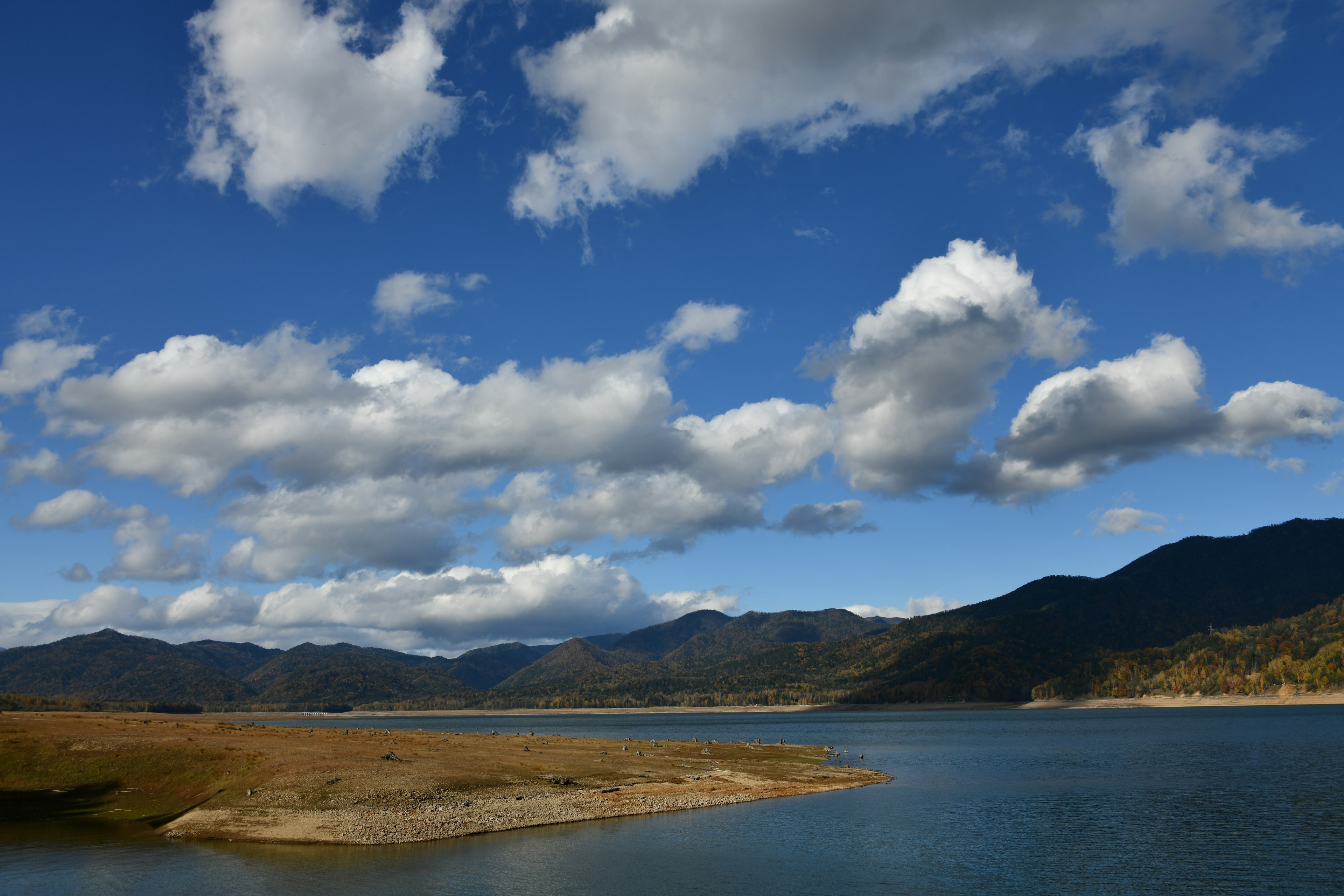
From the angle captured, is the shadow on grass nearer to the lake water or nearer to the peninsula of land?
the peninsula of land

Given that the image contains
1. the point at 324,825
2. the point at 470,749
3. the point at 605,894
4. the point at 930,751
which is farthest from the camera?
the point at 930,751

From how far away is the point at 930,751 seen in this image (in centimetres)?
14388

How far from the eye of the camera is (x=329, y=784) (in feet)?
233

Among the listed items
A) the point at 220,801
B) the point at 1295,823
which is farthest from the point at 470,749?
the point at 1295,823

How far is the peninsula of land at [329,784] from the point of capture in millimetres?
64875

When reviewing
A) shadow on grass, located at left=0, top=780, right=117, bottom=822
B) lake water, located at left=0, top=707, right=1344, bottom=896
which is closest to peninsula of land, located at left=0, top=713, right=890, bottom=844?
shadow on grass, located at left=0, top=780, right=117, bottom=822

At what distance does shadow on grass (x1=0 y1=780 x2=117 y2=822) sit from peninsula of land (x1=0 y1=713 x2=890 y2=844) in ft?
0.43

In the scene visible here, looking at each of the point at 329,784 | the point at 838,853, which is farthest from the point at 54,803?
the point at 838,853

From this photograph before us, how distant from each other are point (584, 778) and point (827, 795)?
24.9m

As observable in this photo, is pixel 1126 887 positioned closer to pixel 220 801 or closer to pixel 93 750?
pixel 220 801

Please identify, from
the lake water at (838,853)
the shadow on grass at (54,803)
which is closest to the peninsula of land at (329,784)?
the shadow on grass at (54,803)

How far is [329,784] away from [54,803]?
23.7 metres

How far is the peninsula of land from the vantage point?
213 feet

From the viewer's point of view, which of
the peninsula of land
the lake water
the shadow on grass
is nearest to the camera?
the lake water
